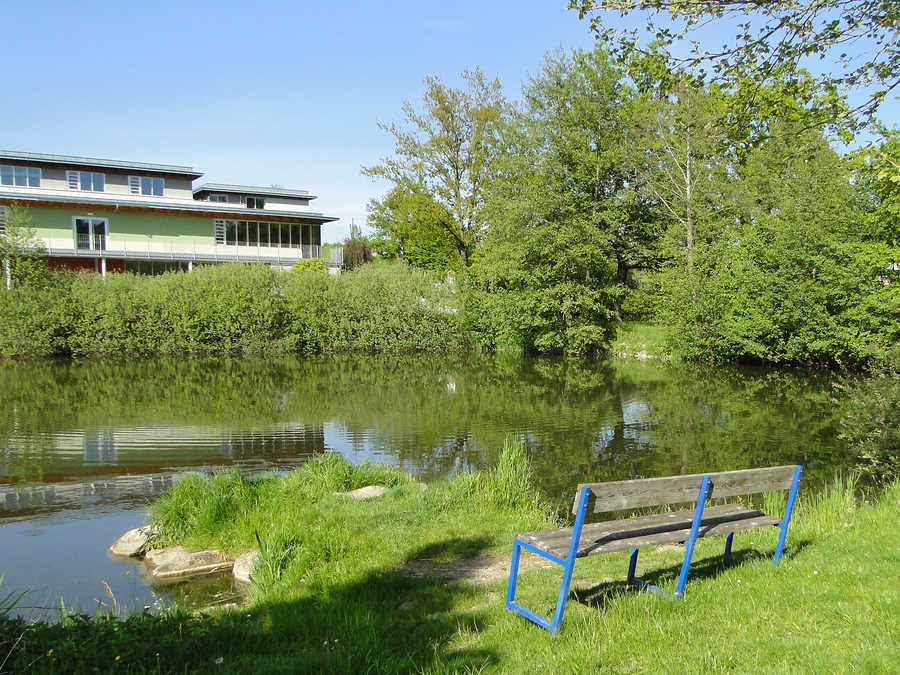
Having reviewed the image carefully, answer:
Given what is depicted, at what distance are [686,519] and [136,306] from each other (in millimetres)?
30484

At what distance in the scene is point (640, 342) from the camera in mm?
33469

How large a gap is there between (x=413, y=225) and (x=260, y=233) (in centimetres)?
1046

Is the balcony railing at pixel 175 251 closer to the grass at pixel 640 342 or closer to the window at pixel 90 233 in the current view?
the window at pixel 90 233

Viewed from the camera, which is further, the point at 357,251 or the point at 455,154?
the point at 357,251

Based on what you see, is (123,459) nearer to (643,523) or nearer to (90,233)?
(643,523)

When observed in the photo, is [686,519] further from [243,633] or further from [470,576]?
[243,633]

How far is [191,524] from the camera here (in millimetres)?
8141

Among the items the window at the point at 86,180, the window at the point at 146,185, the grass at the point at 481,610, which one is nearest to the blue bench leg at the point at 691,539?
the grass at the point at 481,610

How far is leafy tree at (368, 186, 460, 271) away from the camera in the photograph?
42.5 metres

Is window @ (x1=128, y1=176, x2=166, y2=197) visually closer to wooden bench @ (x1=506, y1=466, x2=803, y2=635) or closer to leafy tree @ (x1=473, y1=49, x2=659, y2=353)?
leafy tree @ (x1=473, y1=49, x2=659, y2=353)

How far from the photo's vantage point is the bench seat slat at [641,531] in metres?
Answer: 4.53

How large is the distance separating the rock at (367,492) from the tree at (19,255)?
1063 inches

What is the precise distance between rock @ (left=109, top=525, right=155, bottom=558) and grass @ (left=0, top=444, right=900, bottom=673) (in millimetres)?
297

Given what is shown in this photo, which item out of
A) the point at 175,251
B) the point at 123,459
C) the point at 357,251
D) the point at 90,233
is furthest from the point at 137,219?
the point at 123,459
